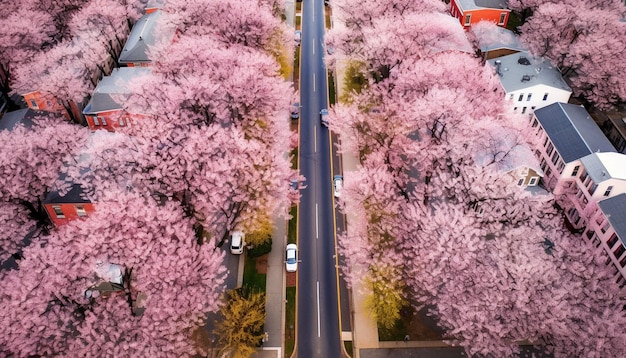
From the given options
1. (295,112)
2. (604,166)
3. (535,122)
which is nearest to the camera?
(604,166)

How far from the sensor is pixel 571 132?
49.1 meters

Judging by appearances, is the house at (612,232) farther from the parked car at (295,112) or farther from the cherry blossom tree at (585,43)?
the parked car at (295,112)

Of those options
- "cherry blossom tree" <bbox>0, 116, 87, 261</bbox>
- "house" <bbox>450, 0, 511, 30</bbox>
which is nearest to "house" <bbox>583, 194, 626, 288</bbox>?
"house" <bbox>450, 0, 511, 30</bbox>

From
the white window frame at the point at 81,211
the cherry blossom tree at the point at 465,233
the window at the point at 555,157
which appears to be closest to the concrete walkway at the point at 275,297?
the cherry blossom tree at the point at 465,233

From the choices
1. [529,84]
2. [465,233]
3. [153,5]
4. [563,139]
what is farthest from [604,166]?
[153,5]

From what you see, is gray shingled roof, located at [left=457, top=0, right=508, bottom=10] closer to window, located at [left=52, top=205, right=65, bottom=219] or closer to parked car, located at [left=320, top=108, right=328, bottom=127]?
parked car, located at [left=320, top=108, right=328, bottom=127]

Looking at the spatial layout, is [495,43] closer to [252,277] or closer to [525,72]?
[525,72]

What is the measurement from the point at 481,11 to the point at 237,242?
6186 cm

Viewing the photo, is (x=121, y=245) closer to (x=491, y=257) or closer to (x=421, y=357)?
(x=421, y=357)

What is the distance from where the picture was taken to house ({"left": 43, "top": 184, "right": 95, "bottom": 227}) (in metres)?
43.2

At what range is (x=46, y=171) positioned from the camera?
43.3 meters

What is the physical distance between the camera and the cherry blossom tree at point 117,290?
98.7 feet

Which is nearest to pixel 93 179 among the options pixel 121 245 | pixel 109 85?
pixel 121 245

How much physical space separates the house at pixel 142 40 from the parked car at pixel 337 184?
33937 mm
